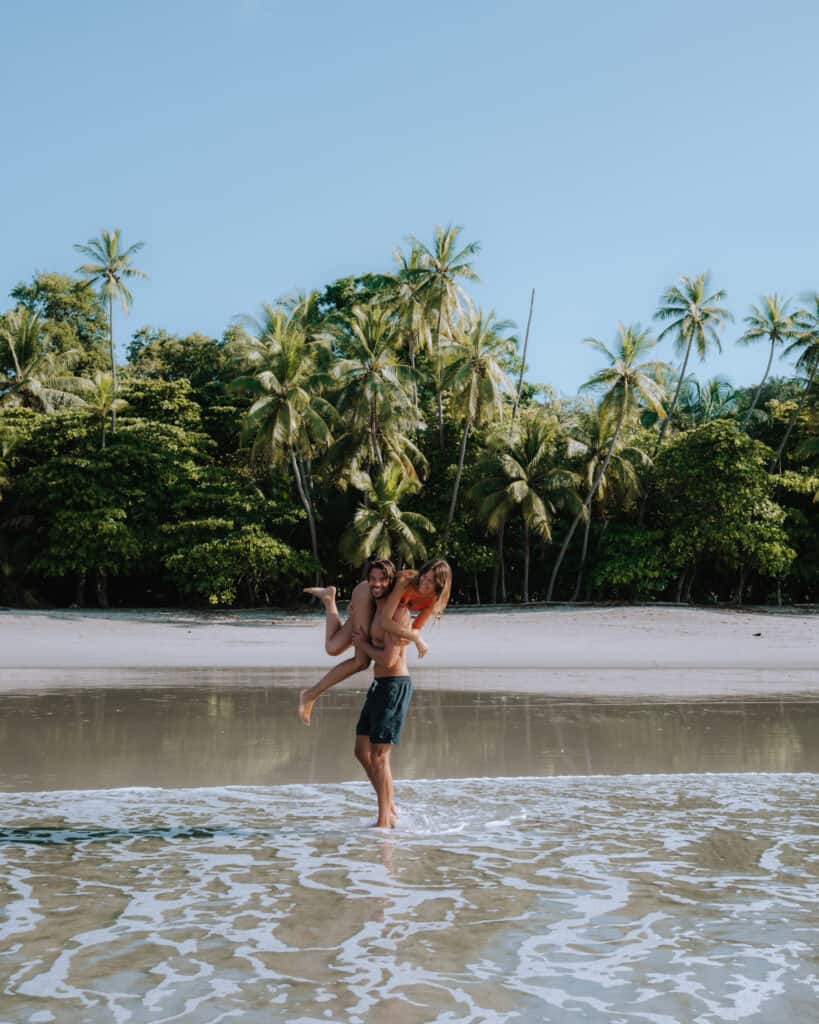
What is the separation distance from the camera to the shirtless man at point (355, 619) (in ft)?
20.5

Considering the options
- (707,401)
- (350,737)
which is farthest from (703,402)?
(350,737)

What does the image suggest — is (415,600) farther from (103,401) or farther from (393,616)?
(103,401)

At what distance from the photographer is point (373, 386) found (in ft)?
110

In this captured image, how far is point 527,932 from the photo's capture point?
456 centimetres

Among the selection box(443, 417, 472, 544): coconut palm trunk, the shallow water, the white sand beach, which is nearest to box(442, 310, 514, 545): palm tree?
box(443, 417, 472, 544): coconut palm trunk

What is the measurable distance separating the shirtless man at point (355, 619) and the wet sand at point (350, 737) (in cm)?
196

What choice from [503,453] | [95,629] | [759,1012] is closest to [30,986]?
[759,1012]

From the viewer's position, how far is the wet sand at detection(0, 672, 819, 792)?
8.64 m

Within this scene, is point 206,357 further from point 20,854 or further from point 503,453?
point 20,854

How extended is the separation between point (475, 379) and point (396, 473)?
14.7 ft

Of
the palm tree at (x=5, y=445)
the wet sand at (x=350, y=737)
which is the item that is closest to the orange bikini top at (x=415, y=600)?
the wet sand at (x=350, y=737)

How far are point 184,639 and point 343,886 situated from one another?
20.8m

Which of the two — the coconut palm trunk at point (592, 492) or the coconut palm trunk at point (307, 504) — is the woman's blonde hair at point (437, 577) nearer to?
the coconut palm trunk at point (307, 504)

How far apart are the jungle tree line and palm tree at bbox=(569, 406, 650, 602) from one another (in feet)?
0.24
